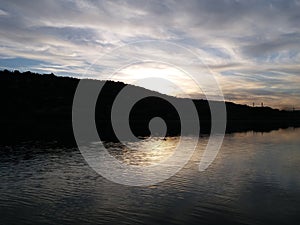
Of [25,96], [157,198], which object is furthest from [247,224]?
[25,96]

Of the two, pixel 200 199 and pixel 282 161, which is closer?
pixel 200 199

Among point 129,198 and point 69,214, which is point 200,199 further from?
point 69,214

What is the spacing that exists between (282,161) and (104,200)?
25.0 m

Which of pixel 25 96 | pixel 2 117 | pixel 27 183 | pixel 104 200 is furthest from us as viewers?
pixel 25 96

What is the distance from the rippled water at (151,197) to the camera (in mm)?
16250

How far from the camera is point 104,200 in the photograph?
1909 cm

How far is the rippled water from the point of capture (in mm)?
16250

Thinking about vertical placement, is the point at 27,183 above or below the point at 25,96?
below

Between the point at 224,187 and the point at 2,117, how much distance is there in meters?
123

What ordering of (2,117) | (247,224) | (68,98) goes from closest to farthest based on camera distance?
(247,224) → (2,117) → (68,98)

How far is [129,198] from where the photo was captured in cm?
1964

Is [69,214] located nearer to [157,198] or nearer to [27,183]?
[157,198]

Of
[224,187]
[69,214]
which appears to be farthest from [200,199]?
[69,214]

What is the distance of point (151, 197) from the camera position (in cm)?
2008
